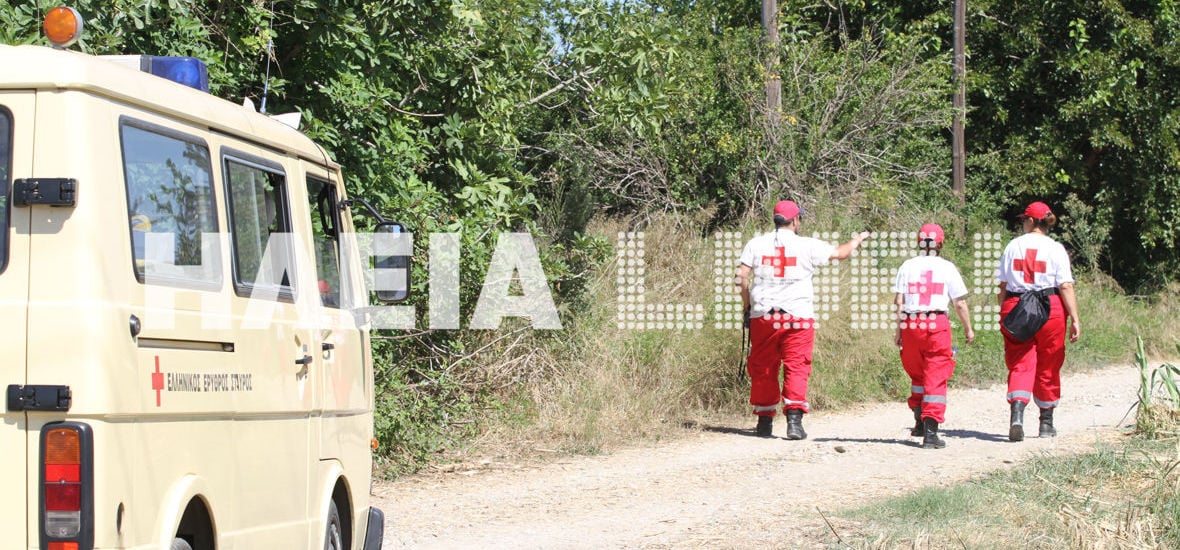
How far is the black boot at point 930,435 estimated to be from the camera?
998 cm

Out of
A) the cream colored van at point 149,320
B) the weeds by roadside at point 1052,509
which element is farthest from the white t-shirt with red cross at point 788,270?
the cream colored van at point 149,320

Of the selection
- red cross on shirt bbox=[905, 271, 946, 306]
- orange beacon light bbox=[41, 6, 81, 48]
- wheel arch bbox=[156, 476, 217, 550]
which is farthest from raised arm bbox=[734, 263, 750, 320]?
orange beacon light bbox=[41, 6, 81, 48]

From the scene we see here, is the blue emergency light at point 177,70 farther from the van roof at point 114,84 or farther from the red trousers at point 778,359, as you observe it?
the red trousers at point 778,359

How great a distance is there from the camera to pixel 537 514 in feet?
25.5

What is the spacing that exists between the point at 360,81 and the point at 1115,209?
55.9 ft

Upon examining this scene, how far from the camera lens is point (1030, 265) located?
10.3 m

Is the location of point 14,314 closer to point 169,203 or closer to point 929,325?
point 169,203

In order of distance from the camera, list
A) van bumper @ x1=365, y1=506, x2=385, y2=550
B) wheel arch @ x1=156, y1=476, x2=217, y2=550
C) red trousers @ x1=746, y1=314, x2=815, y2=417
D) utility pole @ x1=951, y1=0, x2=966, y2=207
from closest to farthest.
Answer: wheel arch @ x1=156, y1=476, x2=217, y2=550 → van bumper @ x1=365, y1=506, x2=385, y2=550 → red trousers @ x1=746, y1=314, x2=815, y2=417 → utility pole @ x1=951, y1=0, x2=966, y2=207

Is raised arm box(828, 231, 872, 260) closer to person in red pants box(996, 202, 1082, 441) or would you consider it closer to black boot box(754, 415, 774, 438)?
person in red pants box(996, 202, 1082, 441)

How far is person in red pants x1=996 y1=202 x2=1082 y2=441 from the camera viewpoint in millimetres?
10242

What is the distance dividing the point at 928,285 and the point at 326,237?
18.9 feet

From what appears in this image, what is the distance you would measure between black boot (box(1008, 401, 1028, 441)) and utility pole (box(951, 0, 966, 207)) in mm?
10063

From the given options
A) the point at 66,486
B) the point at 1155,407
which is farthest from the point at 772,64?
the point at 66,486

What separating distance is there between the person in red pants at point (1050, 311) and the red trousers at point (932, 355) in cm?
64
